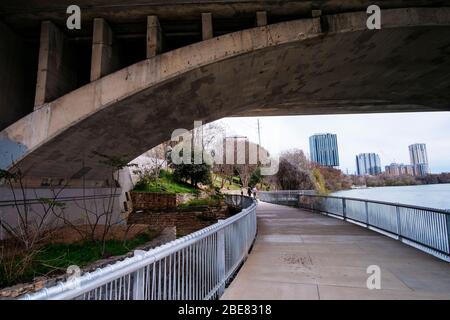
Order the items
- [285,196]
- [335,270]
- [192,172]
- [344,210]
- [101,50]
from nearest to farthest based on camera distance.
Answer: [335,270] → [101,50] → [344,210] → [285,196] → [192,172]

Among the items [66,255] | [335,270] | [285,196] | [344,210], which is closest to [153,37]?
[66,255]

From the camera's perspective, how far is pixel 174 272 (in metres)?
2.98

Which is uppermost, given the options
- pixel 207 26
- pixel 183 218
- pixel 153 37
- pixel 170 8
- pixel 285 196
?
pixel 170 8

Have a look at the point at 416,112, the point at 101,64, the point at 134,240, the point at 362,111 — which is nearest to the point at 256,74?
the point at 101,64

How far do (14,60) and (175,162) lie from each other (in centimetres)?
1697

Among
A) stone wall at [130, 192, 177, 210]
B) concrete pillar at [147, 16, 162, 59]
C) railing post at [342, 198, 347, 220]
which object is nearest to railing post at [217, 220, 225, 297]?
concrete pillar at [147, 16, 162, 59]

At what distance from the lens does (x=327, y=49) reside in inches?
334

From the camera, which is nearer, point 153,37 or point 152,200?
point 153,37

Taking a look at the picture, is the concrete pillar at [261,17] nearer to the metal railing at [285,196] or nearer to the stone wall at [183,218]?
the stone wall at [183,218]

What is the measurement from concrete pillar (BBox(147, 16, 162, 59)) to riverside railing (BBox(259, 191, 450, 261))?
8.07 meters

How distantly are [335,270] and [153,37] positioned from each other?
7435 mm

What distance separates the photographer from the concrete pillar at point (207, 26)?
315 inches

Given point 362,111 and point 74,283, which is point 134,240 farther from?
point 362,111

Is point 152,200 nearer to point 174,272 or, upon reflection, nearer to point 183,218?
point 183,218
